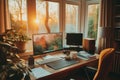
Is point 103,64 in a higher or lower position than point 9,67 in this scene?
lower

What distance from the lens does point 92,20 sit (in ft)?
11.6

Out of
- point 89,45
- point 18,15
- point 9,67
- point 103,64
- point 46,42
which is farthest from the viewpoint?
point 89,45

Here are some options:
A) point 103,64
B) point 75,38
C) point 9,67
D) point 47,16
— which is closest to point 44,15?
point 47,16

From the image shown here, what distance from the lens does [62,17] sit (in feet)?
10.7

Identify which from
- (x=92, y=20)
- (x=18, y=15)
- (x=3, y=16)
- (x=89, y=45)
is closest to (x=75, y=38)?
(x=89, y=45)

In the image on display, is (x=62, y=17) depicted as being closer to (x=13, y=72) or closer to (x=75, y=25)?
(x=75, y=25)

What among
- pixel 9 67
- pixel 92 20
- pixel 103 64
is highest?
pixel 92 20

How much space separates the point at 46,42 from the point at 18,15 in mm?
834

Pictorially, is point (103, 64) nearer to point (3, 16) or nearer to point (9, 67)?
point (9, 67)

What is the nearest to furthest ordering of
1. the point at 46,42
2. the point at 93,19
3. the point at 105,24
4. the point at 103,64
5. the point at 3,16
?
the point at 103,64 → the point at 3,16 → the point at 46,42 → the point at 105,24 → the point at 93,19

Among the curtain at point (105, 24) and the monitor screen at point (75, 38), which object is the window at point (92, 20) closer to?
the curtain at point (105, 24)

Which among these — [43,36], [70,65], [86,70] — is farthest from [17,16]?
[86,70]

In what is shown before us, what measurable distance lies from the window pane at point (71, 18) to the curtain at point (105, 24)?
775 millimetres

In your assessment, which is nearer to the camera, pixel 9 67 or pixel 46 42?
pixel 9 67
